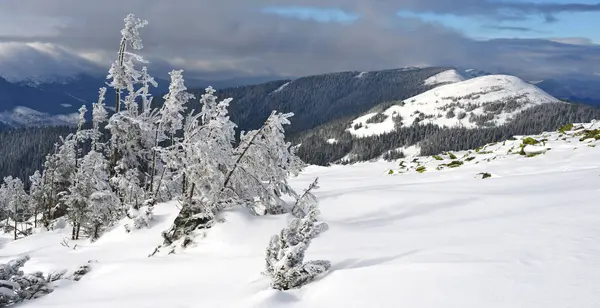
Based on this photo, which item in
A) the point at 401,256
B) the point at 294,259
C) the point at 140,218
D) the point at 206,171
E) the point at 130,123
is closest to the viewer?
the point at 294,259


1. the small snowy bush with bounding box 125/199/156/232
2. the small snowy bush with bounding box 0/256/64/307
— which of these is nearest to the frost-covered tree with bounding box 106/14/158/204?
the small snowy bush with bounding box 125/199/156/232

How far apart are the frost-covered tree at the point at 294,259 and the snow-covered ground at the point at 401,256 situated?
25cm

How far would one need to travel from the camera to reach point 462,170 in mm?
27859

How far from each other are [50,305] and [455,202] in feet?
41.5

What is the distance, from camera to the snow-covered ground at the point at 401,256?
664 cm

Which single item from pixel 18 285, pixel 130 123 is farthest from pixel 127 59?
pixel 18 285

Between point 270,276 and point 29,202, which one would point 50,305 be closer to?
point 270,276

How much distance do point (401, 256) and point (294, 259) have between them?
2449 mm

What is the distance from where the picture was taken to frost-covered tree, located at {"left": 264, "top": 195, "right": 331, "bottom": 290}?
7.73 m

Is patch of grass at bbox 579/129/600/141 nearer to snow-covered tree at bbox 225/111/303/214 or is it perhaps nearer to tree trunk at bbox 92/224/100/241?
snow-covered tree at bbox 225/111/303/214

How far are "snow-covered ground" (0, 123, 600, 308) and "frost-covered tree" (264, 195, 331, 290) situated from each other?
0.25 metres

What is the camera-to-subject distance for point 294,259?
789 centimetres

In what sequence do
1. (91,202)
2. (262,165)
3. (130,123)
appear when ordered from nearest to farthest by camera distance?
(262,165) < (91,202) < (130,123)

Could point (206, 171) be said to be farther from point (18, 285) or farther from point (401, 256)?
point (401, 256)
